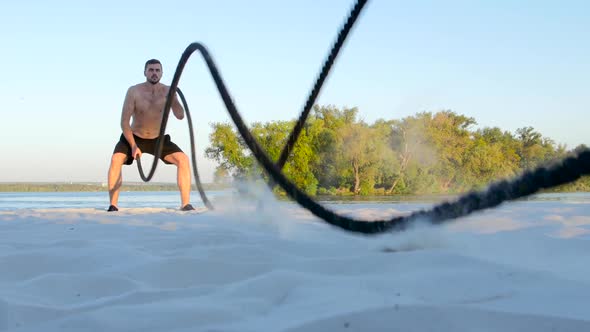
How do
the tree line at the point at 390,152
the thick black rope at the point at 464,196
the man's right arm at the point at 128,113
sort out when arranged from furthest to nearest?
the tree line at the point at 390,152, the man's right arm at the point at 128,113, the thick black rope at the point at 464,196

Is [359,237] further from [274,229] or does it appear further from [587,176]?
[587,176]

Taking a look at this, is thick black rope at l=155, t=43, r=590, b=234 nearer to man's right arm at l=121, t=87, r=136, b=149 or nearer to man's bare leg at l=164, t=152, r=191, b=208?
man's right arm at l=121, t=87, r=136, b=149

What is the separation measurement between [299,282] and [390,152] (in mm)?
38882

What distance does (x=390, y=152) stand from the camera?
40.0 m

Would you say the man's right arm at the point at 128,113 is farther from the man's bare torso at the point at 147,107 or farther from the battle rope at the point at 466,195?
the battle rope at the point at 466,195

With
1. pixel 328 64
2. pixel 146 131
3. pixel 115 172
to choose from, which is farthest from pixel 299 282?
pixel 115 172

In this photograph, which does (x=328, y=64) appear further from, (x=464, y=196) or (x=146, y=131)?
(x=146, y=131)

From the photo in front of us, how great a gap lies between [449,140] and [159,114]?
122 feet

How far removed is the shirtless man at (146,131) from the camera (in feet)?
22.1

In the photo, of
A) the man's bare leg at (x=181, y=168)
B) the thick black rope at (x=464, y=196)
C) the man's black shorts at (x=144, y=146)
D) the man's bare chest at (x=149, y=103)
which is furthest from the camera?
Result: the man's bare leg at (x=181, y=168)

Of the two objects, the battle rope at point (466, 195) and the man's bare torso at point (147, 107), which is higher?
the man's bare torso at point (147, 107)

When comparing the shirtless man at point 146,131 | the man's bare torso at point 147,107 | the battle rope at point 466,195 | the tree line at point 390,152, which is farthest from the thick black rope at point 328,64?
the tree line at point 390,152

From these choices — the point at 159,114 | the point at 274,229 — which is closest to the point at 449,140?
the point at 159,114

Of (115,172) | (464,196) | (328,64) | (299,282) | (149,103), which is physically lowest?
(299,282)
